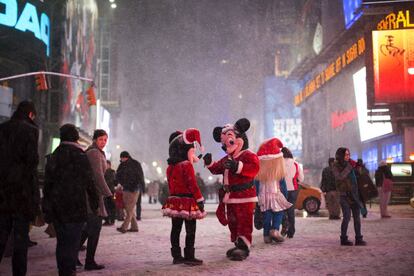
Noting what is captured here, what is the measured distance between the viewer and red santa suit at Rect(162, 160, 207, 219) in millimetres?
6391

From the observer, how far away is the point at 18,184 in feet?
15.3

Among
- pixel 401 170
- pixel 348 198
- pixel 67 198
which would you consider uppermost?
pixel 401 170

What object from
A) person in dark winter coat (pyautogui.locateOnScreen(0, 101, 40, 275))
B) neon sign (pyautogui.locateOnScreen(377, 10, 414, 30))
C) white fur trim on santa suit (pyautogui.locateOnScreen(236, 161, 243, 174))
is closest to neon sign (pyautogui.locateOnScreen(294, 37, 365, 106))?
neon sign (pyautogui.locateOnScreen(377, 10, 414, 30))

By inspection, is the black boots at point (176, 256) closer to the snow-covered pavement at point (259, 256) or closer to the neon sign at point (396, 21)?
the snow-covered pavement at point (259, 256)

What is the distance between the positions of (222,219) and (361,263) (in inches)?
82.5

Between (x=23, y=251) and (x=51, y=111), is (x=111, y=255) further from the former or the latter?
(x=51, y=111)

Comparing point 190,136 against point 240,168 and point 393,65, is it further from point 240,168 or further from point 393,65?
point 393,65

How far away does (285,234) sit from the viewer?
958 centimetres

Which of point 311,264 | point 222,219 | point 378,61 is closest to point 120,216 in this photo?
point 222,219

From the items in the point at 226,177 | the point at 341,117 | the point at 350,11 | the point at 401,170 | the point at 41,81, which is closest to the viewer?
the point at 226,177

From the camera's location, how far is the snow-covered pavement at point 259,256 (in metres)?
5.77

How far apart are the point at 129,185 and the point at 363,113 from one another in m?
33.1

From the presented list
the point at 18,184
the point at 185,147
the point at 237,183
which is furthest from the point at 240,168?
the point at 18,184

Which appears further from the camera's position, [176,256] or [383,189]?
[383,189]
